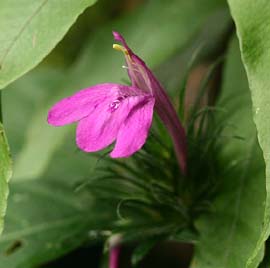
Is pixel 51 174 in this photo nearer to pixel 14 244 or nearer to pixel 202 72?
pixel 14 244

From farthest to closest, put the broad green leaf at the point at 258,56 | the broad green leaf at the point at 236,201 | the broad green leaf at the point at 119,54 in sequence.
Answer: the broad green leaf at the point at 119,54 < the broad green leaf at the point at 236,201 < the broad green leaf at the point at 258,56

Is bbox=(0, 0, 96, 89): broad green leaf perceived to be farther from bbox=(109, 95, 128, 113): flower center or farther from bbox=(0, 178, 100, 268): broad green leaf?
bbox=(0, 178, 100, 268): broad green leaf

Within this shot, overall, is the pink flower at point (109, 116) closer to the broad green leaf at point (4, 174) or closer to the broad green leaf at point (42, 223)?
the broad green leaf at point (4, 174)

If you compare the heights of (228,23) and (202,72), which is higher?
(228,23)

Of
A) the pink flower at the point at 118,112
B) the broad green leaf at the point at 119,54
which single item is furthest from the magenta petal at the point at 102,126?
the broad green leaf at the point at 119,54

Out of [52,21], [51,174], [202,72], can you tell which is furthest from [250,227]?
[202,72]

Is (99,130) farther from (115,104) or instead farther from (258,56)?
(258,56)

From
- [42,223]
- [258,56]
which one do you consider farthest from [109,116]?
[42,223]
